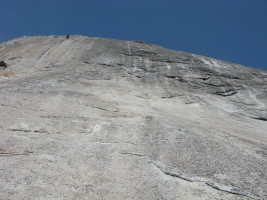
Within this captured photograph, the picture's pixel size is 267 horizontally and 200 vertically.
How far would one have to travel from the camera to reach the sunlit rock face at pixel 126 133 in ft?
12.7

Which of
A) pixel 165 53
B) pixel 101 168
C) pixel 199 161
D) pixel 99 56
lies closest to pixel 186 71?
pixel 165 53

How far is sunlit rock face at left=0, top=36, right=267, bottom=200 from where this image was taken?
12.7 feet

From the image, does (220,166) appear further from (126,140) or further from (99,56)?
(99,56)

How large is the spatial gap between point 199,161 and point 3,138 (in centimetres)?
352

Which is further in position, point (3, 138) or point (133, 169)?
point (3, 138)

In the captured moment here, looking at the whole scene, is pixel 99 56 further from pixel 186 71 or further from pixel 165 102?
pixel 165 102

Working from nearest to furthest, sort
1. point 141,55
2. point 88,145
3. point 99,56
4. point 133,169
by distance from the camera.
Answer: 1. point 133,169
2. point 88,145
3. point 99,56
4. point 141,55

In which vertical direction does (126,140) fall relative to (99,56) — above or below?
below

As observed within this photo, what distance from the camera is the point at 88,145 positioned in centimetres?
506

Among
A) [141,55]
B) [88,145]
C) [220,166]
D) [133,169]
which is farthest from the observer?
[141,55]

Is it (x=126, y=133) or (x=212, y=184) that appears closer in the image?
(x=212, y=184)

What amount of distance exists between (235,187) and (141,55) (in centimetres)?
1220

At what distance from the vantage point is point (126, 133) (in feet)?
19.3

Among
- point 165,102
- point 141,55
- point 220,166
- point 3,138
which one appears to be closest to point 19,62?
point 141,55
